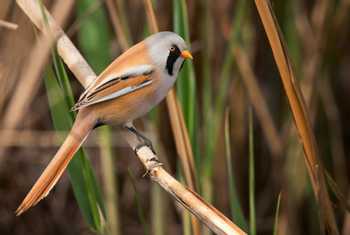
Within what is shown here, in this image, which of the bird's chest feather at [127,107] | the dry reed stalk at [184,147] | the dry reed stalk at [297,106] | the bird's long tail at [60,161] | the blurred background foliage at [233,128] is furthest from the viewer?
the blurred background foliage at [233,128]

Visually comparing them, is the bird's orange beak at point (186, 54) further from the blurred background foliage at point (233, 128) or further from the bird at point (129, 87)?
the blurred background foliage at point (233, 128)

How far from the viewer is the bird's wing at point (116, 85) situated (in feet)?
4.18

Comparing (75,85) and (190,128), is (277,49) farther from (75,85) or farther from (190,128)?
(75,85)

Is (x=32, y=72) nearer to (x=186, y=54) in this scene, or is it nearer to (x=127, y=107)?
(x=127, y=107)

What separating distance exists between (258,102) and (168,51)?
1294 mm

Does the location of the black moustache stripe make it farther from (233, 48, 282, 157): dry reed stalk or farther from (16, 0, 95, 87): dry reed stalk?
(233, 48, 282, 157): dry reed stalk

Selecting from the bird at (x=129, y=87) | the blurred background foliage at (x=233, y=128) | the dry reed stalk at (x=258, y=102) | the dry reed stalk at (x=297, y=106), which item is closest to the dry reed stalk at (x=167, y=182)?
the bird at (x=129, y=87)

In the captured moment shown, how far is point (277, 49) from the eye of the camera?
4.06ft

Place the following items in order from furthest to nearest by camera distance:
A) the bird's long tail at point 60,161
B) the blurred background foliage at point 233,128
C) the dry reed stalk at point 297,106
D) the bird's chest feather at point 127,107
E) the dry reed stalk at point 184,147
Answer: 1. the blurred background foliage at point 233,128
2. the dry reed stalk at point 184,147
3. the bird's chest feather at point 127,107
4. the dry reed stalk at point 297,106
5. the bird's long tail at point 60,161

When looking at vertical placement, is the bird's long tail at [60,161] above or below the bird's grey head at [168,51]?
below

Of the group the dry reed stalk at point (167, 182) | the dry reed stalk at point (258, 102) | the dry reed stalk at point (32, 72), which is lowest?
the dry reed stalk at point (167, 182)

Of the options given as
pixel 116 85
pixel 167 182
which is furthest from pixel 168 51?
pixel 167 182

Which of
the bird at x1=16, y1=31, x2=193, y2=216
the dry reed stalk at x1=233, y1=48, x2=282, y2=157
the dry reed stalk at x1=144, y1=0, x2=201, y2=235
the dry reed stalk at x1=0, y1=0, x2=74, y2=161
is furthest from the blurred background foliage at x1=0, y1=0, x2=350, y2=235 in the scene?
the bird at x1=16, y1=31, x2=193, y2=216

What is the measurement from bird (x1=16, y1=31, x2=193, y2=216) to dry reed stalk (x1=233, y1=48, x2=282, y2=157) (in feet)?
3.33
